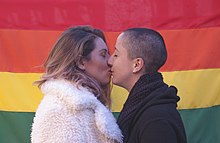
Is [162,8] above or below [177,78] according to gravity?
above

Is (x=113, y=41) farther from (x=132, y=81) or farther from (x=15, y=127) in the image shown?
(x=132, y=81)

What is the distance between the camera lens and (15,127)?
2.62 metres

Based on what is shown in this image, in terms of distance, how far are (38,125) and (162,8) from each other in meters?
1.28

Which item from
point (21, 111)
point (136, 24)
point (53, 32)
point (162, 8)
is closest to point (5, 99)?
point (21, 111)

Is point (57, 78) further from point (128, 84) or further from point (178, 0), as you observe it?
point (178, 0)

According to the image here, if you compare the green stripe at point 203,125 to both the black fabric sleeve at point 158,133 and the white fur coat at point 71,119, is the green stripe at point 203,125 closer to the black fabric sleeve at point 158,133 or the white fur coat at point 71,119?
the white fur coat at point 71,119

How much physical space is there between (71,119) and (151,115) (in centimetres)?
33

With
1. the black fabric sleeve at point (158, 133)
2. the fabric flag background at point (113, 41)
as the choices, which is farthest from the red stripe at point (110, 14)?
the black fabric sleeve at point (158, 133)

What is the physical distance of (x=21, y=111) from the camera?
8.57 ft

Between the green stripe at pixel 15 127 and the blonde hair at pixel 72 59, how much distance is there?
2.85 ft

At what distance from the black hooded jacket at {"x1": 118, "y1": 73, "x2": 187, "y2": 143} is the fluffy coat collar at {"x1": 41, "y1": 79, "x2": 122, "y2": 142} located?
0.04 meters

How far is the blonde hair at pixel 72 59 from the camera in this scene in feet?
5.82

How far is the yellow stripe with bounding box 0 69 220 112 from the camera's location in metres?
2.61

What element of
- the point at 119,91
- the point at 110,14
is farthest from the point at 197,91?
the point at 110,14
